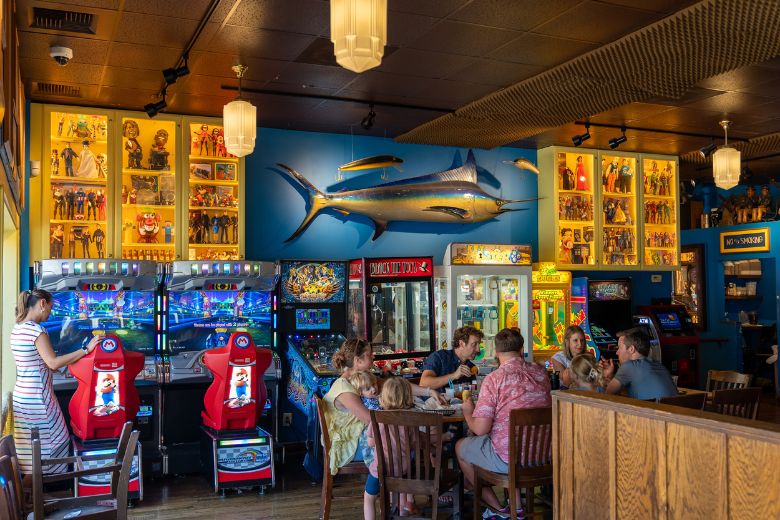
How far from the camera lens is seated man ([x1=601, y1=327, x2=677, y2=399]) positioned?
16.0 feet

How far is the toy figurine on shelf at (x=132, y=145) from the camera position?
6.55 meters

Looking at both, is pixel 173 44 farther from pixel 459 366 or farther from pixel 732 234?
pixel 732 234

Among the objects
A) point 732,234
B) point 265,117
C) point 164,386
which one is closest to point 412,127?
point 265,117

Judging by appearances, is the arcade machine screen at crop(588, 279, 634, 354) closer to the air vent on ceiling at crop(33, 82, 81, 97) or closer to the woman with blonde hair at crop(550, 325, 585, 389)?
the woman with blonde hair at crop(550, 325, 585, 389)

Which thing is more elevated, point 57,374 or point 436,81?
point 436,81

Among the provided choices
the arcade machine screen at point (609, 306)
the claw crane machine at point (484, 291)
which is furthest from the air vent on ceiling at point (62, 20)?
the arcade machine screen at point (609, 306)

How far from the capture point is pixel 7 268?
18.9 ft

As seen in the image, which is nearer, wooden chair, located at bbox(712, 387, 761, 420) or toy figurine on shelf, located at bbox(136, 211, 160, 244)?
wooden chair, located at bbox(712, 387, 761, 420)

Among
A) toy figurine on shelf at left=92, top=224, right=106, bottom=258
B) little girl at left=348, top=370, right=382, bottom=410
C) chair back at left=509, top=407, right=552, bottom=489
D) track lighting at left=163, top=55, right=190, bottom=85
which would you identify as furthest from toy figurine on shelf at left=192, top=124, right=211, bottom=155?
chair back at left=509, top=407, right=552, bottom=489

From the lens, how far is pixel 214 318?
6.04 meters

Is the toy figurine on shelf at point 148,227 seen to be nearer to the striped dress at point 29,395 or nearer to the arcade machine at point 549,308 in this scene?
the striped dress at point 29,395

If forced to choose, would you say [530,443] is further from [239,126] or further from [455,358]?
[239,126]

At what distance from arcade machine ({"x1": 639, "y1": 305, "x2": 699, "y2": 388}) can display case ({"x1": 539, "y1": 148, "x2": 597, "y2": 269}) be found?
3.45 ft

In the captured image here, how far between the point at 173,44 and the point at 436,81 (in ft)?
6.56
